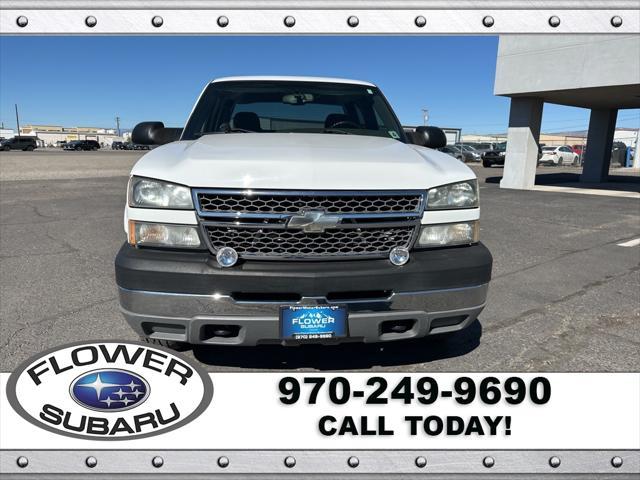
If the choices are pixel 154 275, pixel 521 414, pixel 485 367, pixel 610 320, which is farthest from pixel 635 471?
pixel 610 320

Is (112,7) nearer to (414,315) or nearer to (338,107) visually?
(414,315)

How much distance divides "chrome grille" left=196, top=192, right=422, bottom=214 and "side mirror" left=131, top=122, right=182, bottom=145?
3.72 ft

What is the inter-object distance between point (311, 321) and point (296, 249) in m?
0.33

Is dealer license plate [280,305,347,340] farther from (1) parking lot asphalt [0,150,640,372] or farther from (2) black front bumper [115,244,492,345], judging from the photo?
Result: (1) parking lot asphalt [0,150,640,372]

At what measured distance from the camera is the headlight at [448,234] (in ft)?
7.44

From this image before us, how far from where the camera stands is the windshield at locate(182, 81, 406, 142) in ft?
10.4

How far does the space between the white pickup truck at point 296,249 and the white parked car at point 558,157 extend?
3797 centimetres

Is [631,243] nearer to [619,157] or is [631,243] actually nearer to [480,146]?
[480,146]

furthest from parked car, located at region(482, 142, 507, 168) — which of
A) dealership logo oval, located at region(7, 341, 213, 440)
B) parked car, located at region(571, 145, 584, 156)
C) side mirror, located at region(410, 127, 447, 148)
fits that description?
dealership logo oval, located at region(7, 341, 213, 440)

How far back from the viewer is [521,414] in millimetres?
1477

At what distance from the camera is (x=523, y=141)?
16.6 metres

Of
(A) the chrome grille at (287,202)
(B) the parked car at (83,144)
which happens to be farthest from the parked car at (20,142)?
(A) the chrome grille at (287,202)

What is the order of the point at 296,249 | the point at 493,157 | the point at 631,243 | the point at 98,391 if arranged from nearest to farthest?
1. the point at 98,391
2. the point at 296,249
3. the point at 631,243
4. the point at 493,157

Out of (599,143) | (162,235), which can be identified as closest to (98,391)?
(162,235)
